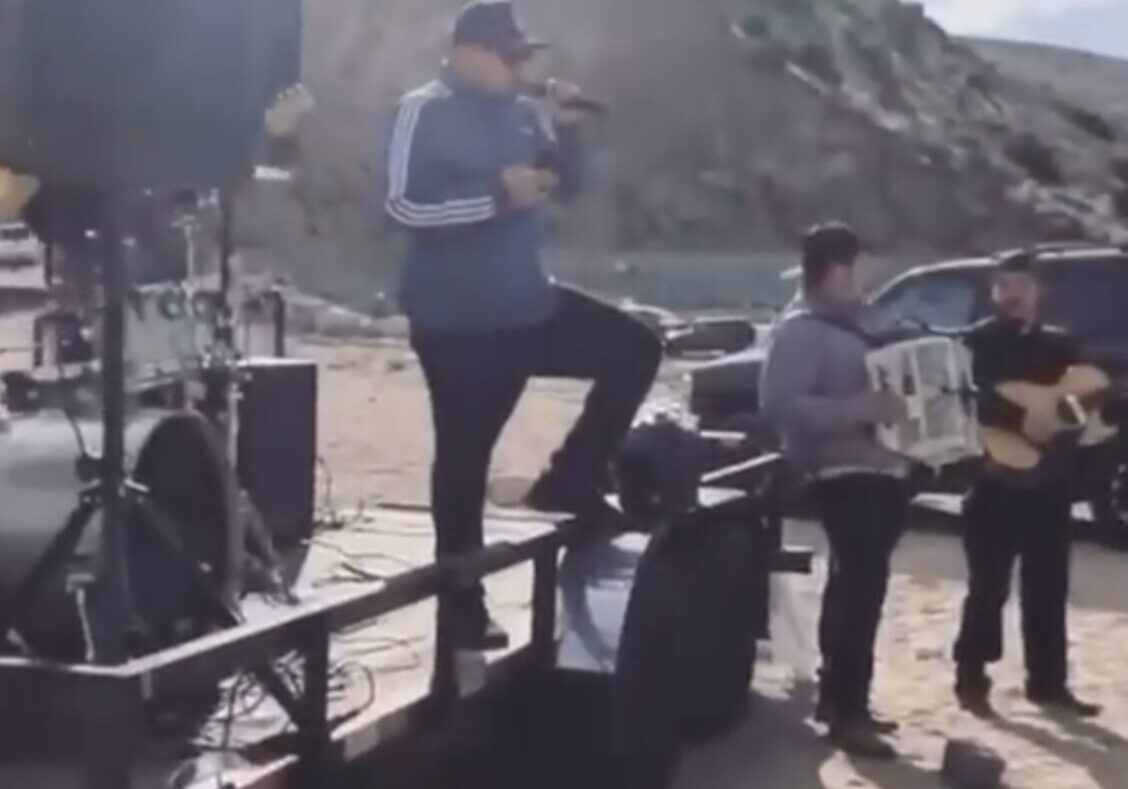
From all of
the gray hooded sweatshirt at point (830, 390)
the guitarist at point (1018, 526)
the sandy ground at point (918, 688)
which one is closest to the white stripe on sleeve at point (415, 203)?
the sandy ground at point (918, 688)

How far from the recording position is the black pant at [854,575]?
7.86 m

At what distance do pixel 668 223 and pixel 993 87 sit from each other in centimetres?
1990

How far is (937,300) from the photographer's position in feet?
49.9

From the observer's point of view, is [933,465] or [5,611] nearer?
[5,611]

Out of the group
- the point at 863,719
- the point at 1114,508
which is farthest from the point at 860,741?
the point at 1114,508

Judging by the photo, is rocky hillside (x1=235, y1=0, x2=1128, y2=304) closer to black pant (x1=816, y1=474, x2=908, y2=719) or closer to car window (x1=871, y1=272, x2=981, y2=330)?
car window (x1=871, y1=272, x2=981, y2=330)

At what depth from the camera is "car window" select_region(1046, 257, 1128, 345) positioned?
48.0 feet

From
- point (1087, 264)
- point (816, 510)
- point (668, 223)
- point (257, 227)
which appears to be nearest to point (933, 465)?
point (816, 510)

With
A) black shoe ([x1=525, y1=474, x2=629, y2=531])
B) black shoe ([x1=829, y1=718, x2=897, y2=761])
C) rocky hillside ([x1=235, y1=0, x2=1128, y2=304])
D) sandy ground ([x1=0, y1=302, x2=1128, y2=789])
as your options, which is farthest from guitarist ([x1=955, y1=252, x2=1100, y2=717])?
rocky hillside ([x1=235, y1=0, x2=1128, y2=304])

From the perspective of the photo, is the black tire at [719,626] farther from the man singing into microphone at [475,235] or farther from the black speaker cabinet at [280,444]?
the black speaker cabinet at [280,444]

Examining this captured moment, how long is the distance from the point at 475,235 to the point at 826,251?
6.40 feet

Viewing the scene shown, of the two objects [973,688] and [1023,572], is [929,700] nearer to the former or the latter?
[973,688]

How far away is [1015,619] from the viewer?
10.9m

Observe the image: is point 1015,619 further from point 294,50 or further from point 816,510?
point 294,50
